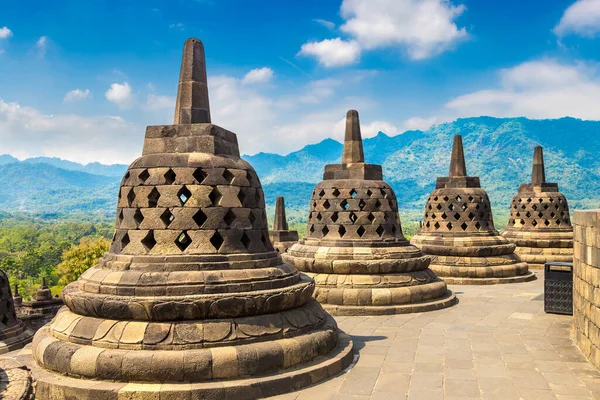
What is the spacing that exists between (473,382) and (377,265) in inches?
194

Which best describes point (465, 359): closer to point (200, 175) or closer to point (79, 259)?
point (200, 175)

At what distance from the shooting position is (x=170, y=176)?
6.68m

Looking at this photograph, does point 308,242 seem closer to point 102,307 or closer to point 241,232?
point 241,232

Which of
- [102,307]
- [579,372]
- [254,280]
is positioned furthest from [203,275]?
[579,372]

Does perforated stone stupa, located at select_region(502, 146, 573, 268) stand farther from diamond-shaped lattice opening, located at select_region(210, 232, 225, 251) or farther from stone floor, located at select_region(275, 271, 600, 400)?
diamond-shaped lattice opening, located at select_region(210, 232, 225, 251)

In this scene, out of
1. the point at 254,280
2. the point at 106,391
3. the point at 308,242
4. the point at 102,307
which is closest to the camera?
the point at 106,391

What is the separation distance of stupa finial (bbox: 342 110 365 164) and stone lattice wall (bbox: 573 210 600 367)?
523 cm

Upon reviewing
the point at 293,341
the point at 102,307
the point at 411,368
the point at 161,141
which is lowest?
the point at 411,368

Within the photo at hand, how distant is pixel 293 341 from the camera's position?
20.6ft

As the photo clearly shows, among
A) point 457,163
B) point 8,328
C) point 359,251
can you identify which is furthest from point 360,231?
point 8,328

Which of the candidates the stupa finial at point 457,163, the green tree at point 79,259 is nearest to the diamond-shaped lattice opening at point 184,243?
the stupa finial at point 457,163

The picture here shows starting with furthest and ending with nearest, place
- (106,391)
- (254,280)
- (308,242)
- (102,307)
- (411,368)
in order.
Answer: (308,242) → (411,368) → (254,280) → (102,307) → (106,391)

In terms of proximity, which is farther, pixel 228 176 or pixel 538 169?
pixel 538 169

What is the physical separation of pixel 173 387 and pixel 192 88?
4.02 metres
